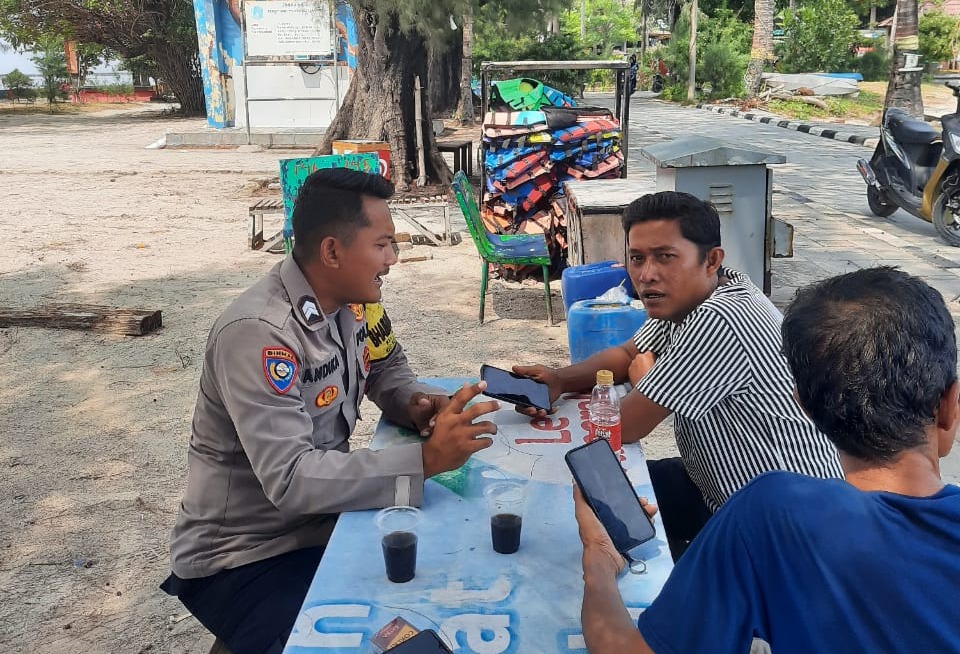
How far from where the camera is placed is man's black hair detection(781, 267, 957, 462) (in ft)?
4.09

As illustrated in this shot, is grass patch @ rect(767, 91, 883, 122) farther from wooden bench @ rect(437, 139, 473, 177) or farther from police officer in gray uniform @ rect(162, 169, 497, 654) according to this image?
police officer in gray uniform @ rect(162, 169, 497, 654)

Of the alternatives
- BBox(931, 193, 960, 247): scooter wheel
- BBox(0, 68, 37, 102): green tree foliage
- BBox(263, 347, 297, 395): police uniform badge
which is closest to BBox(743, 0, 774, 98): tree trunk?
BBox(931, 193, 960, 247): scooter wheel

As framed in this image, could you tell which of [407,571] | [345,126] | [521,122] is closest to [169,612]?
[407,571]

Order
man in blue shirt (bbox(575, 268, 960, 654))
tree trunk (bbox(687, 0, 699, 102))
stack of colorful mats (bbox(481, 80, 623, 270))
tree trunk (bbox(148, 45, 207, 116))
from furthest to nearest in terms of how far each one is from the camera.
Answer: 1. tree trunk (bbox(687, 0, 699, 102))
2. tree trunk (bbox(148, 45, 207, 116))
3. stack of colorful mats (bbox(481, 80, 623, 270))
4. man in blue shirt (bbox(575, 268, 960, 654))

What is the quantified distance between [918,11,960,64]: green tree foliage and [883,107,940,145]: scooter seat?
2572 centimetres

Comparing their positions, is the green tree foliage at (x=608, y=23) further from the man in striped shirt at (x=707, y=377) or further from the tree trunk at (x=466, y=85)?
the man in striped shirt at (x=707, y=377)

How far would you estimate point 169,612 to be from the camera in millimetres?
3092

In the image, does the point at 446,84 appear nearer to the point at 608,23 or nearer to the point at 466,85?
the point at 466,85

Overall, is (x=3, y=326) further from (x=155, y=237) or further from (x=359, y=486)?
(x=359, y=486)

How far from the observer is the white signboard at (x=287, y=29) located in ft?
56.0

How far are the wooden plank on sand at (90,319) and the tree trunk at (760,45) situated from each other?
24779 millimetres

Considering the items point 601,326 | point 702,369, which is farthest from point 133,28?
point 702,369

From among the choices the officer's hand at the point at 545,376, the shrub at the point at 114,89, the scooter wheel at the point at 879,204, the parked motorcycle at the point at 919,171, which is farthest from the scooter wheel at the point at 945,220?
the shrub at the point at 114,89

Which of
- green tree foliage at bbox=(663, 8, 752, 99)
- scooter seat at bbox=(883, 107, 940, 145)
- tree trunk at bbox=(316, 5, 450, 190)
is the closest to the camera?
scooter seat at bbox=(883, 107, 940, 145)
